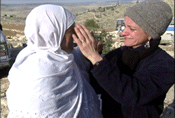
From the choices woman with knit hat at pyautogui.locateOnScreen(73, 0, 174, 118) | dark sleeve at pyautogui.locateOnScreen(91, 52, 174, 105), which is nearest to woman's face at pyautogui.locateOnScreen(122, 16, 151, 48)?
woman with knit hat at pyautogui.locateOnScreen(73, 0, 174, 118)

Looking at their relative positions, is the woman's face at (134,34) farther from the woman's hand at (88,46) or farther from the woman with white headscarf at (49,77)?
the woman with white headscarf at (49,77)

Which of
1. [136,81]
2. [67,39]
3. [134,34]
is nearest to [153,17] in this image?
[134,34]

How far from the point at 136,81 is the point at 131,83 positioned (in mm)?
52

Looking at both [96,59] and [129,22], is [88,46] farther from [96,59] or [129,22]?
[129,22]

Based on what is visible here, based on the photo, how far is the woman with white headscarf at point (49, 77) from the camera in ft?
4.97

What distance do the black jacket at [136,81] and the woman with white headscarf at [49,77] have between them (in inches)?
11.7

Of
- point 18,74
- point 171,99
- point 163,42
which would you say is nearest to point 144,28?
point 18,74

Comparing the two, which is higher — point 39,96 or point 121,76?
point 121,76

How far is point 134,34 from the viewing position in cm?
177

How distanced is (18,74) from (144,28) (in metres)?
1.23

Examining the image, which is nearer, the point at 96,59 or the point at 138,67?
the point at 96,59

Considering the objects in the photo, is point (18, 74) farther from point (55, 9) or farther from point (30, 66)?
point (55, 9)

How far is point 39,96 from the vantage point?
4.92 ft

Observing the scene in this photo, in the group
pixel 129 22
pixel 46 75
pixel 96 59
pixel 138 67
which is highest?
pixel 129 22
